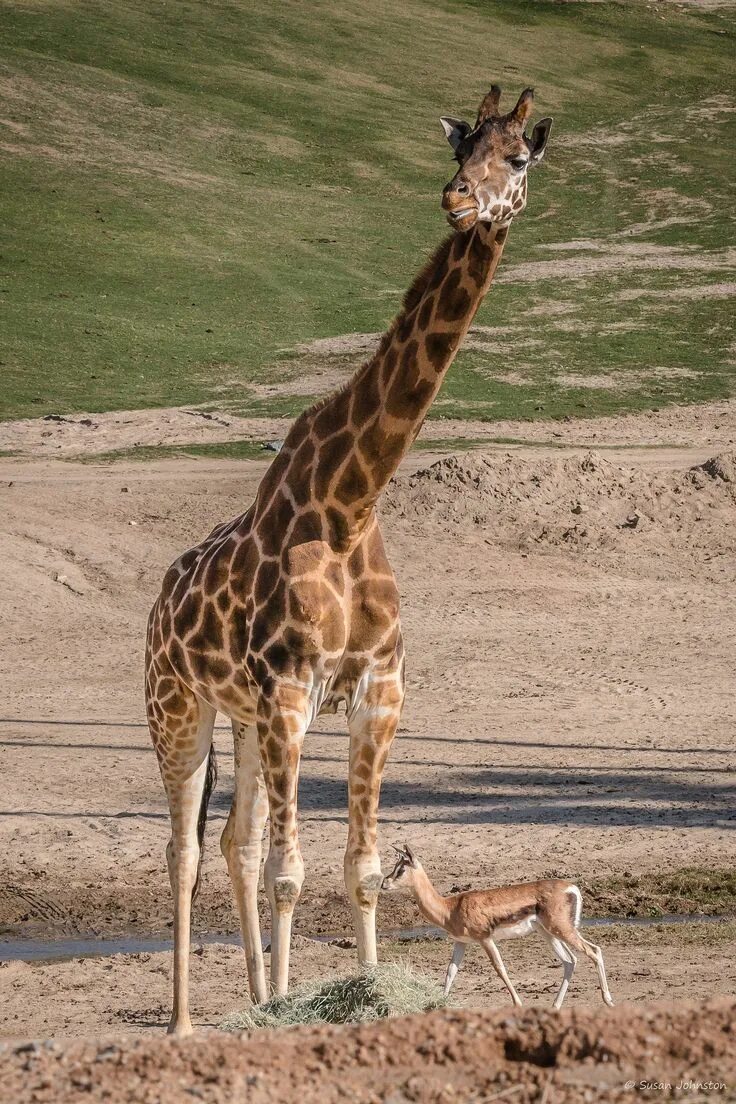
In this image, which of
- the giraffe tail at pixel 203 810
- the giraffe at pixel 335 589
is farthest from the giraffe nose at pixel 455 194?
the giraffe tail at pixel 203 810

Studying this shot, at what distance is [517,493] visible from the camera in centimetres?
2034

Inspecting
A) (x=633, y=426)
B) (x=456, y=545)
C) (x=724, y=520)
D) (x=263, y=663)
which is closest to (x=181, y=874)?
(x=263, y=663)

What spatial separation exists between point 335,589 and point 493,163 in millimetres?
2105

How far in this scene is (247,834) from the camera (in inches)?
353

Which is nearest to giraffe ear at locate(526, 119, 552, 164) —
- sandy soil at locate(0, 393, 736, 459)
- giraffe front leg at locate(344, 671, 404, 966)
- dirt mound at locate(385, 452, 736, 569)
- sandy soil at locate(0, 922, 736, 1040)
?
giraffe front leg at locate(344, 671, 404, 966)

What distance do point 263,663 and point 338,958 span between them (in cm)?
288

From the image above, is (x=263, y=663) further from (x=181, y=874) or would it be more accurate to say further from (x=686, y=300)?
(x=686, y=300)

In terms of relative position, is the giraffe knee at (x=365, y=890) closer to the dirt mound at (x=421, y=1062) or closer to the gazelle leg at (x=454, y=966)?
the gazelle leg at (x=454, y=966)

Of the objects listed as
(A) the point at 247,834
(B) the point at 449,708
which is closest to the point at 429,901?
(A) the point at 247,834

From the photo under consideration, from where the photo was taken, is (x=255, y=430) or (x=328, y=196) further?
(x=328, y=196)

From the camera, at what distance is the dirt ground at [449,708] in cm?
1093

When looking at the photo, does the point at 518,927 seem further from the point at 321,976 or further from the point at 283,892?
the point at 321,976

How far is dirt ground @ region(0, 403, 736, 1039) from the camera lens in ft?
35.9

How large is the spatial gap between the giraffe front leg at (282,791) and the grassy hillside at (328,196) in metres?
18.6
